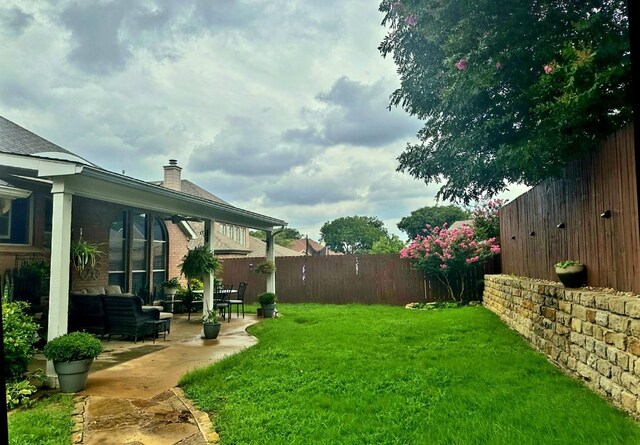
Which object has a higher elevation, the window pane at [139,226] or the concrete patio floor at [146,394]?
the window pane at [139,226]

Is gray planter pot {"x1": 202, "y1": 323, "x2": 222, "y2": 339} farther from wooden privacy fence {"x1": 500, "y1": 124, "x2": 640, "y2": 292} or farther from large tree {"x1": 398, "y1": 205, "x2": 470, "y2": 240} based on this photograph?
large tree {"x1": 398, "y1": 205, "x2": 470, "y2": 240}

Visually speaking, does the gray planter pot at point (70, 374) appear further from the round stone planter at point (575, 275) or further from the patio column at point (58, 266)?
the round stone planter at point (575, 275)

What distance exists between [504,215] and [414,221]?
3290cm

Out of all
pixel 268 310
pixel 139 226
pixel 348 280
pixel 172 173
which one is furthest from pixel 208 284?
pixel 172 173

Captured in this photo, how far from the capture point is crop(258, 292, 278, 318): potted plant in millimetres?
10898

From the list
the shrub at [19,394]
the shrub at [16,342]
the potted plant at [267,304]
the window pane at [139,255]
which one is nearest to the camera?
the shrub at [19,394]

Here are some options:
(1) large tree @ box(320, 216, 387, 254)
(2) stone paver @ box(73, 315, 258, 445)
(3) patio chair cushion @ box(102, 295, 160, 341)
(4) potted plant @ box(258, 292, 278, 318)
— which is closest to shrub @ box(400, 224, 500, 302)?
(4) potted plant @ box(258, 292, 278, 318)

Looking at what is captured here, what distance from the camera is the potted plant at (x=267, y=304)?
35.8ft

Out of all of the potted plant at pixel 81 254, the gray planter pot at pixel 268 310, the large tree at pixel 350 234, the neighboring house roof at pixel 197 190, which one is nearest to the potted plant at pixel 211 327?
the potted plant at pixel 81 254

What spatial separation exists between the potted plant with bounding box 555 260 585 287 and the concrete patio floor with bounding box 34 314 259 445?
4317 millimetres

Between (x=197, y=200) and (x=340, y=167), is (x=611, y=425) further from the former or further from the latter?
(x=340, y=167)

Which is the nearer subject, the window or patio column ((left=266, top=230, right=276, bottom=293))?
the window

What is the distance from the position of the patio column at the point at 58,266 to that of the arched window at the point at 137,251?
5547 mm

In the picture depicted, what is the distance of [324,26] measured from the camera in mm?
3602
